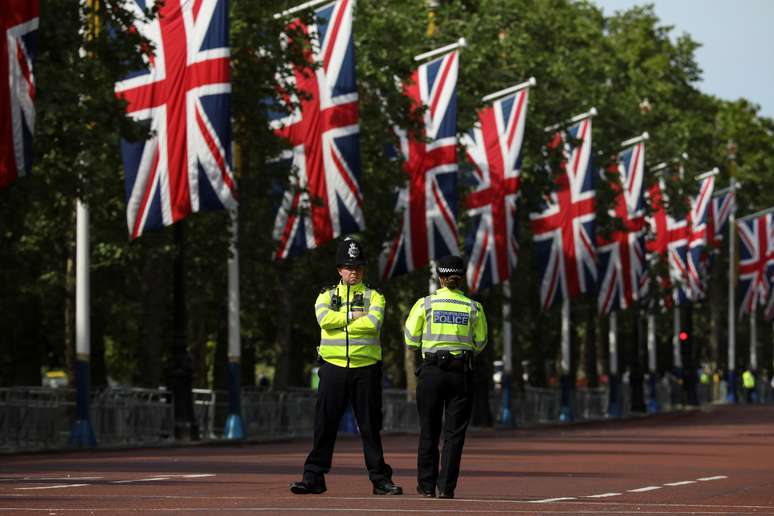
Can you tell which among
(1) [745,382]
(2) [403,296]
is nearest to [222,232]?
(2) [403,296]

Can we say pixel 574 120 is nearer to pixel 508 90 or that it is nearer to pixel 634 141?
pixel 508 90

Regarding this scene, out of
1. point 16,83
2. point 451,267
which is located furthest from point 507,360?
point 451,267

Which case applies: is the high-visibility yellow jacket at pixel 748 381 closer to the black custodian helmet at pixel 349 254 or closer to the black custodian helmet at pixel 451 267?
the black custodian helmet at pixel 451 267

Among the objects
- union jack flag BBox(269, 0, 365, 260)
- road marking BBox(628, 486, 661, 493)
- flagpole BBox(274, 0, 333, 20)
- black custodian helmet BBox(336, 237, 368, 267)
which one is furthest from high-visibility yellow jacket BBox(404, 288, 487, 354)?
flagpole BBox(274, 0, 333, 20)

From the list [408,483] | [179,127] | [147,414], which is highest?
[179,127]

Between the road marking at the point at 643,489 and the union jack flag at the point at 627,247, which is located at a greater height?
the union jack flag at the point at 627,247

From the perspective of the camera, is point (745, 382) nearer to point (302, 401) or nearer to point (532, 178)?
point (532, 178)

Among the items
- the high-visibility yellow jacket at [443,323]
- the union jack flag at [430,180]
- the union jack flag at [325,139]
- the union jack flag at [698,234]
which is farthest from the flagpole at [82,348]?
the union jack flag at [698,234]

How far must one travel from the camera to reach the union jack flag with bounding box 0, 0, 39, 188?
25.2 m

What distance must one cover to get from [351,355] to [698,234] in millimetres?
51317

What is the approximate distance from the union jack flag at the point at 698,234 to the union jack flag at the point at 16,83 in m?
42.7

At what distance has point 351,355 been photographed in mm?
16234

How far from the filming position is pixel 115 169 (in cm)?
3866

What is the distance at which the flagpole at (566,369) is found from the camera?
206 ft
